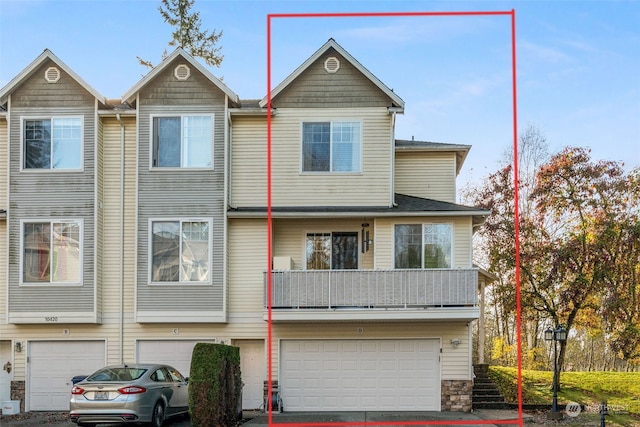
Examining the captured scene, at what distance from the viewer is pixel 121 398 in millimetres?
14547

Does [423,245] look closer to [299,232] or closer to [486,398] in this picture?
[299,232]

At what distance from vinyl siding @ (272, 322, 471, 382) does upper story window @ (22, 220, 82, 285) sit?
5680 mm

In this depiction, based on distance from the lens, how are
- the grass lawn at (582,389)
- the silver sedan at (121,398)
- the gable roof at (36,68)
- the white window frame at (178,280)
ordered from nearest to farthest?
the silver sedan at (121,398) < the white window frame at (178,280) < the gable roof at (36,68) < the grass lawn at (582,389)

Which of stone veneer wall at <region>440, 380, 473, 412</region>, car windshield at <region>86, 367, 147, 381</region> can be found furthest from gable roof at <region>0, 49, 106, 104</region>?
stone veneer wall at <region>440, 380, 473, 412</region>

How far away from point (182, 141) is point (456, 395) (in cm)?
997

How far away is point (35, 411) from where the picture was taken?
19.8 metres

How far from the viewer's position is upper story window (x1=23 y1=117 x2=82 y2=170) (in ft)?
66.0

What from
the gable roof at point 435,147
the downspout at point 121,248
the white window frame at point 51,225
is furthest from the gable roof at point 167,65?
the gable roof at point 435,147

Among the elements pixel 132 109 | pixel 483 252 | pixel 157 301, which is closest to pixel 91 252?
pixel 157 301

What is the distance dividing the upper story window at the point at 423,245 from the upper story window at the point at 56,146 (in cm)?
902

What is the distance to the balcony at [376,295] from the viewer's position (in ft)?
61.0

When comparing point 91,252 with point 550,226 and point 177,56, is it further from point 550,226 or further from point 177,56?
point 550,226

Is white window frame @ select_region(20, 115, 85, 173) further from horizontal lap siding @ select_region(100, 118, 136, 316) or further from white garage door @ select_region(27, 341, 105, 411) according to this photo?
white garage door @ select_region(27, 341, 105, 411)

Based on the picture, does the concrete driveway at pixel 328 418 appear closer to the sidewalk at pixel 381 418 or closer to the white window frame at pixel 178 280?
the sidewalk at pixel 381 418
